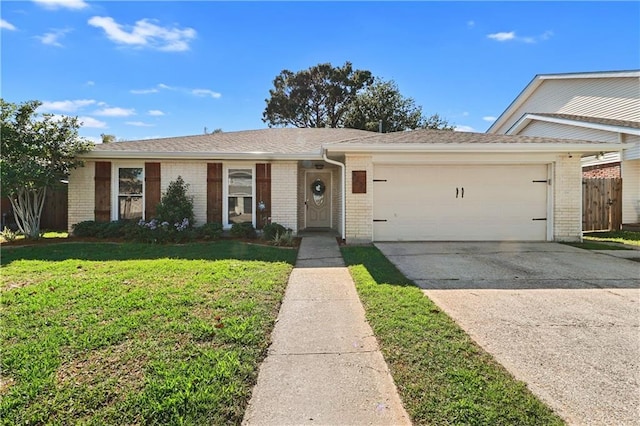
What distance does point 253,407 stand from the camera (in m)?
2.16

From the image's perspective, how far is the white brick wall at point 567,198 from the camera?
8.85 m

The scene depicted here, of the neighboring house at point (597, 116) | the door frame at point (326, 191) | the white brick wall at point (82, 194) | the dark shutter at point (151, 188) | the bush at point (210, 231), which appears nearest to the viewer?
the bush at point (210, 231)

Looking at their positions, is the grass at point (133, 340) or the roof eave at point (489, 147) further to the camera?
the roof eave at point (489, 147)

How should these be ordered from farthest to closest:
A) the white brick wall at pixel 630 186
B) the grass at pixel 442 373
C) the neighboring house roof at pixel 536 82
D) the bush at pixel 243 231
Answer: the neighboring house roof at pixel 536 82 → the white brick wall at pixel 630 186 → the bush at pixel 243 231 → the grass at pixel 442 373

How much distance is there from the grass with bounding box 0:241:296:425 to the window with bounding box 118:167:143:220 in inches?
165

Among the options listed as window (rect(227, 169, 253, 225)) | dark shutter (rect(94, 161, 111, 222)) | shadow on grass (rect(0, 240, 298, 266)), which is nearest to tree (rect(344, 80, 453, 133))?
window (rect(227, 169, 253, 225))

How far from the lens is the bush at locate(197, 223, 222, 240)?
927 cm

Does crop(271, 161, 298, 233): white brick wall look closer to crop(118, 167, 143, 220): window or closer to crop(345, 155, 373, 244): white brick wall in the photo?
crop(345, 155, 373, 244): white brick wall

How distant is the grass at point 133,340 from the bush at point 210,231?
3.27 m


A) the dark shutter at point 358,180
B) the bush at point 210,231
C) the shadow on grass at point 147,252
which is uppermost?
the dark shutter at point 358,180

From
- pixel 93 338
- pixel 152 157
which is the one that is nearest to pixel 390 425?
pixel 93 338

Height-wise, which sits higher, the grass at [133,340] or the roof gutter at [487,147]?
the roof gutter at [487,147]

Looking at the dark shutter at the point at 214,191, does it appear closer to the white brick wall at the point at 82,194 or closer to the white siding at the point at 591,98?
the white brick wall at the point at 82,194

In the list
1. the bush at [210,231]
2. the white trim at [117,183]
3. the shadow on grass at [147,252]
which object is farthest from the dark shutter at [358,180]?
the white trim at [117,183]
